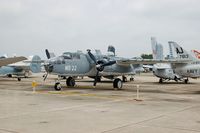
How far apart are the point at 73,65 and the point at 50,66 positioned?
7.54ft

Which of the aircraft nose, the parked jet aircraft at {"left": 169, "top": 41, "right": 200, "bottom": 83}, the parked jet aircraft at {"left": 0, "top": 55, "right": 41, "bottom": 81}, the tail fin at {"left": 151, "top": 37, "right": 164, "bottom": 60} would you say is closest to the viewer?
the aircraft nose

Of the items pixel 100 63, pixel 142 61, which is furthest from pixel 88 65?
A: pixel 142 61

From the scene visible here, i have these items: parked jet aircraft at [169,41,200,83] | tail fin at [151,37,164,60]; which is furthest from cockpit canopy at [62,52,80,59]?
tail fin at [151,37,164,60]

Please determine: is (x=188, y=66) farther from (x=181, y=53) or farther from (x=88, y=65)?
(x=88, y=65)

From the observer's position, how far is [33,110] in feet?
40.0

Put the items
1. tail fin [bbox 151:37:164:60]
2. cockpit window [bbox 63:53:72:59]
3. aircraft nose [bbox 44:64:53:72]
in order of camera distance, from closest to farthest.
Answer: aircraft nose [bbox 44:64:53:72], cockpit window [bbox 63:53:72:59], tail fin [bbox 151:37:164:60]

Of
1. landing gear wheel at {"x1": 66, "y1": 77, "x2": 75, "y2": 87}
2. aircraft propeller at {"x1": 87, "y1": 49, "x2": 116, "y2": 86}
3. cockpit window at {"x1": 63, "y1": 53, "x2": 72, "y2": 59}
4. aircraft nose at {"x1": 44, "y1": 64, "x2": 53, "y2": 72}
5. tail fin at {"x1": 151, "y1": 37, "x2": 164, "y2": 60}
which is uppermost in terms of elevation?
tail fin at {"x1": 151, "y1": 37, "x2": 164, "y2": 60}

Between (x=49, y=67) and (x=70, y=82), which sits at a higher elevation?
(x=49, y=67)

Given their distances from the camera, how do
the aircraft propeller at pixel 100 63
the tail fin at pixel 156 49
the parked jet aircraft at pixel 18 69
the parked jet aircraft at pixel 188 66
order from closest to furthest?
the parked jet aircraft at pixel 188 66
the aircraft propeller at pixel 100 63
the parked jet aircraft at pixel 18 69
the tail fin at pixel 156 49

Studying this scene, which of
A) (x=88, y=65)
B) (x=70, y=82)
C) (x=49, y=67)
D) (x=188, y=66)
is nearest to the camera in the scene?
(x=49, y=67)

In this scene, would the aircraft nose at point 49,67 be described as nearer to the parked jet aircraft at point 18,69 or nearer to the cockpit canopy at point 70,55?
the cockpit canopy at point 70,55

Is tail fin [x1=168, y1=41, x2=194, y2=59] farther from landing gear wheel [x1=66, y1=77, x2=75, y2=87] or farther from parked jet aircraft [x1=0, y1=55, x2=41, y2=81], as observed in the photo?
parked jet aircraft [x1=0, y1=55, x2=41, y2=81]

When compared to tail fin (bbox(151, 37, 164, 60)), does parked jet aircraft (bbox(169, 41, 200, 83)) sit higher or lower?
lower

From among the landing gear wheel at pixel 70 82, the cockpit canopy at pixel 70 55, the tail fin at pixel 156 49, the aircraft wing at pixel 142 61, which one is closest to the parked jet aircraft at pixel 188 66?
the aircraft wing at pixel 142 61
